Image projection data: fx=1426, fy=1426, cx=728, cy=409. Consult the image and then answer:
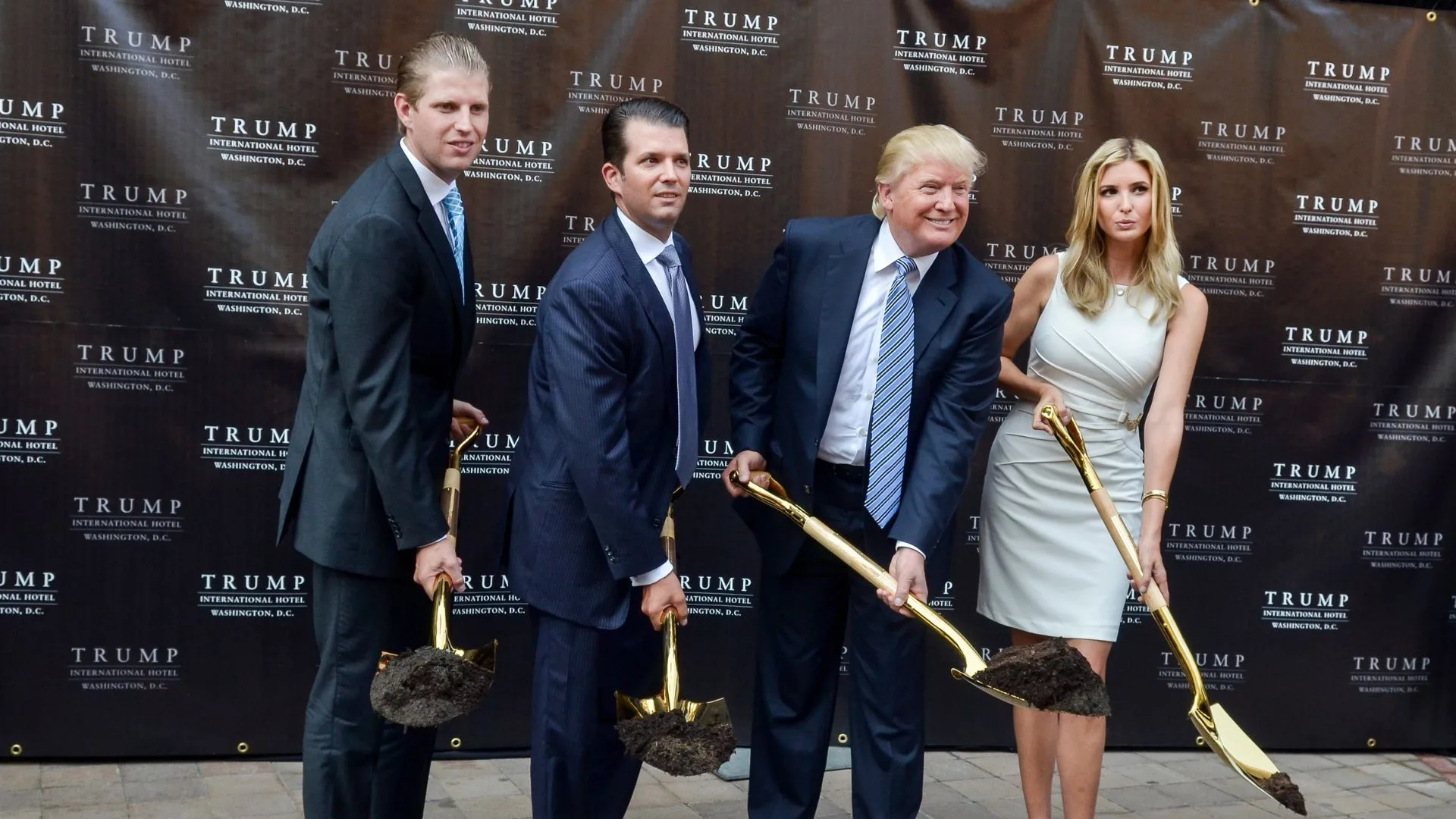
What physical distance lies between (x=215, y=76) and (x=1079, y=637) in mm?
2874

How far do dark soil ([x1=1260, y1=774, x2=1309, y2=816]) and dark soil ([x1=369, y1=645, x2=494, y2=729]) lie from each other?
67.2 inches

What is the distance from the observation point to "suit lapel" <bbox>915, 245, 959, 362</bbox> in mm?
3348

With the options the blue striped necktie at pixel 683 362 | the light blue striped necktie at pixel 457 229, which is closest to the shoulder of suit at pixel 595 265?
the blue striped necktie at pixel 683 362

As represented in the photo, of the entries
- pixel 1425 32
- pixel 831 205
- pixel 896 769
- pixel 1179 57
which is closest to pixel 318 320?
pixel 896 769

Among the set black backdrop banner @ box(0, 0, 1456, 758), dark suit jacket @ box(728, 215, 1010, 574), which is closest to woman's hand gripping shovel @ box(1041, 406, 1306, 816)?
dark suit jacket @ box(728, 215, 1010, 574)

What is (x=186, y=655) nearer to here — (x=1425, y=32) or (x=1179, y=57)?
(x=1179, y=57)

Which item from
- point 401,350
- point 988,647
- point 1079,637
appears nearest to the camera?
point 401,350

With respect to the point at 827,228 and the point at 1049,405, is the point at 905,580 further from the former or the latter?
the point at 827,228

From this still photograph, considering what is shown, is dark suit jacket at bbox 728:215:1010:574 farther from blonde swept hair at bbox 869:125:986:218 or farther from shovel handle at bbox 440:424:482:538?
shovel handle at bbox 440:424:482:538

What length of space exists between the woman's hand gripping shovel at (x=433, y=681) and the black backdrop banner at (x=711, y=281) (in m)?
1.23

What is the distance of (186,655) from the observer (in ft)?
14.0

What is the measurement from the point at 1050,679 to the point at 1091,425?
88 centimetres

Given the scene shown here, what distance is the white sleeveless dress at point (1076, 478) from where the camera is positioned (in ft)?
12.0

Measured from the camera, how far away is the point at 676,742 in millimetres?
2867
